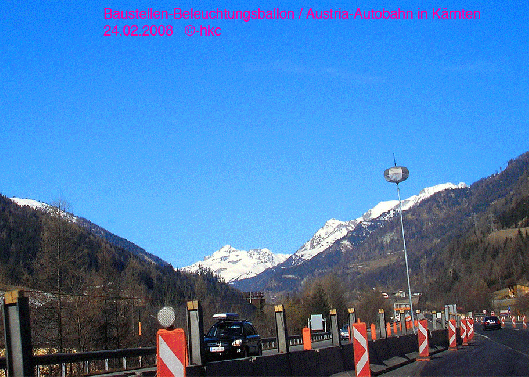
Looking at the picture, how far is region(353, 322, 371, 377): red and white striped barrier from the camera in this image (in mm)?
15750

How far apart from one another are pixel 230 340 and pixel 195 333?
15.2m

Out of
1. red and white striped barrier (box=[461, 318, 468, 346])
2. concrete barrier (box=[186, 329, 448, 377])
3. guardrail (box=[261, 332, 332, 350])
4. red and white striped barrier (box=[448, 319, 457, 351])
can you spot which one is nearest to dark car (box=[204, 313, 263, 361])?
concrete barrier (box=[186, 329, 448, 377])

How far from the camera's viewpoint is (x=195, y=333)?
11.7 m

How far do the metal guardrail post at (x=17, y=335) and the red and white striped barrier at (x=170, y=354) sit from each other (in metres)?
1.75

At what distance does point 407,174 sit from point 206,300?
7173 cm

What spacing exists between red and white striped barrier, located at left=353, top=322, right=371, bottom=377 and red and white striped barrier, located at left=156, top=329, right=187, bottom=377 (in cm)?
765

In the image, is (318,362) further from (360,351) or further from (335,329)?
(335,329)

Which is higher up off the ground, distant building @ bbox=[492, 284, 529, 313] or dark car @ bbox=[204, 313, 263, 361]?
dark car @ bbox=[204, 313, 263, 361]

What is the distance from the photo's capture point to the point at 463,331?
1417 inches

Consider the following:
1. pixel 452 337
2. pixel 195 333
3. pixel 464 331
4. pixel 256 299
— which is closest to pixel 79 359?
pixel 195 333

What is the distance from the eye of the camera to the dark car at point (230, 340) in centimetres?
2605

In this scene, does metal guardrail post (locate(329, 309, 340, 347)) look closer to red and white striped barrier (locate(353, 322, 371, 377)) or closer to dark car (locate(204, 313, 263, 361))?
red and white striped barrier (locate(353, 322, 371, 377))

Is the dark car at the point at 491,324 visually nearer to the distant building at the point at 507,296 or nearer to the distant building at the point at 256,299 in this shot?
the distant building at the point at 256,299

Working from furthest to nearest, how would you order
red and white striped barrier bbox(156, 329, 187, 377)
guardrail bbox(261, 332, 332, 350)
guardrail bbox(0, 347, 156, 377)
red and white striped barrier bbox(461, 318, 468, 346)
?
1. guardrail bbox(261, 332, 332, 350)
2. red and white striped barrier bbox(461, 318, 468, 346)
3. guardrail bbox(0, 347, 156, 377)
4. red and white striped barrier bbox(156, 329, 187, 377)
